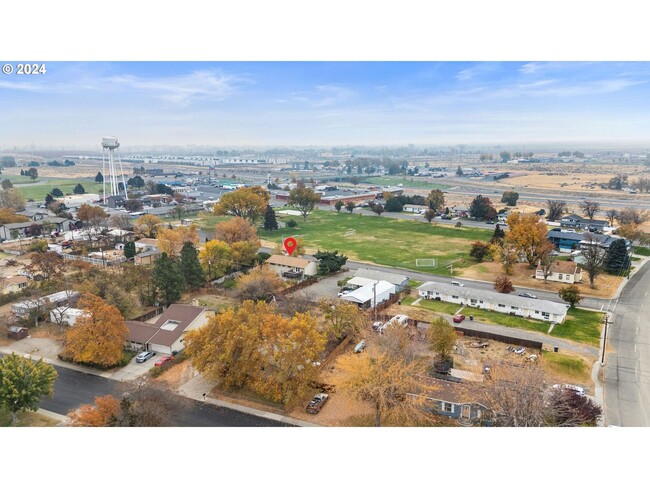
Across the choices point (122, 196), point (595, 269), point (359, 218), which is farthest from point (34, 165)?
point (595, 269)

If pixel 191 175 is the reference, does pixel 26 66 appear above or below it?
above

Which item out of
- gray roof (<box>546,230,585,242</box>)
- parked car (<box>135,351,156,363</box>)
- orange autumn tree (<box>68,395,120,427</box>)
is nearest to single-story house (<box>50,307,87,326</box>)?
parked car (<box>135,351,156,363</box>)

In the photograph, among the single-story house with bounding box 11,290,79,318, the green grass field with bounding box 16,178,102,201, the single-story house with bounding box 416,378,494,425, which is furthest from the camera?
the green grass field with bounding box 16,178,102,201

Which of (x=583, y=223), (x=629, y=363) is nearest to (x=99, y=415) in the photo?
(x=629, y=363)

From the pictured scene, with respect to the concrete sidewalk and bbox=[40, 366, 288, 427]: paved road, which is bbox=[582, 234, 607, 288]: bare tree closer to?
the concrete sidewalk

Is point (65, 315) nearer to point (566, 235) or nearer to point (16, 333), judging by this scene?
point (16, 333)

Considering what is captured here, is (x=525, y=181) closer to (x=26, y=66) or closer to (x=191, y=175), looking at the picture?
(x=191, y=175)
